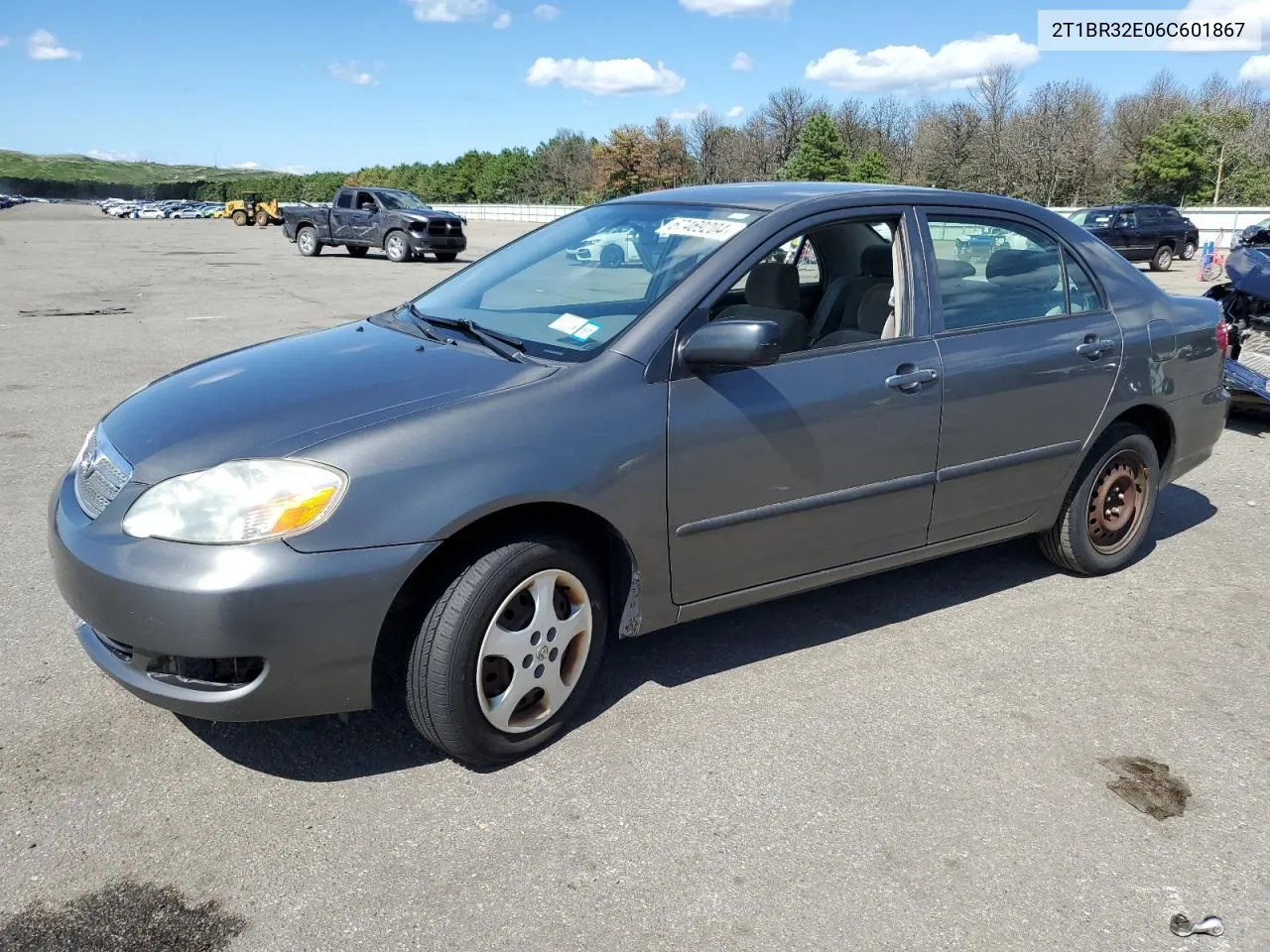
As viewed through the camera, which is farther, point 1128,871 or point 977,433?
point 977,433

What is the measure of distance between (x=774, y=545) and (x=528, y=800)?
118 centimetres

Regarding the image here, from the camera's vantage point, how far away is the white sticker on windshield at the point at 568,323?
3.40 m

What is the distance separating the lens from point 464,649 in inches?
110

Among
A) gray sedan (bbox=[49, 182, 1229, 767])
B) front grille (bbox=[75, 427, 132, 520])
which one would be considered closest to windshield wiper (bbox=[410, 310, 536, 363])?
gray sedan (bbox=[49, 182, 1229, 767])

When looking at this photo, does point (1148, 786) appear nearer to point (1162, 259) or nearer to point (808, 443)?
point (808, 443)

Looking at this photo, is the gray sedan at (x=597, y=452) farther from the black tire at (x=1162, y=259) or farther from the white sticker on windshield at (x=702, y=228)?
the black tire at (x=1162, y=259)

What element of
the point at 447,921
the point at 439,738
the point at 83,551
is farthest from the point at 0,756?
the point at 447,921

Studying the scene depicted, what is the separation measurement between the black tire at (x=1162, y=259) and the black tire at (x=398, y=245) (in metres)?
19.0

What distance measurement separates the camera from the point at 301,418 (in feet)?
9.37

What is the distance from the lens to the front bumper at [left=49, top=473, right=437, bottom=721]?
2.55m

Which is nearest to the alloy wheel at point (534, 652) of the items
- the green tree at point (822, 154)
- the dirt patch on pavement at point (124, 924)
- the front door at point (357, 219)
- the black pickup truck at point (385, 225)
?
the dirt patch on pavement at point (124, 924)

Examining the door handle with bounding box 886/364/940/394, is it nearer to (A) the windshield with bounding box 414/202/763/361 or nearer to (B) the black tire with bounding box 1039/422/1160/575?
(A) the windshield with bounding box 414/202/763/361

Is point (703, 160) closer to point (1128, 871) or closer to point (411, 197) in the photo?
point (411, 197)

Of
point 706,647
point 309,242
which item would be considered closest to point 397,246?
point 309,242
